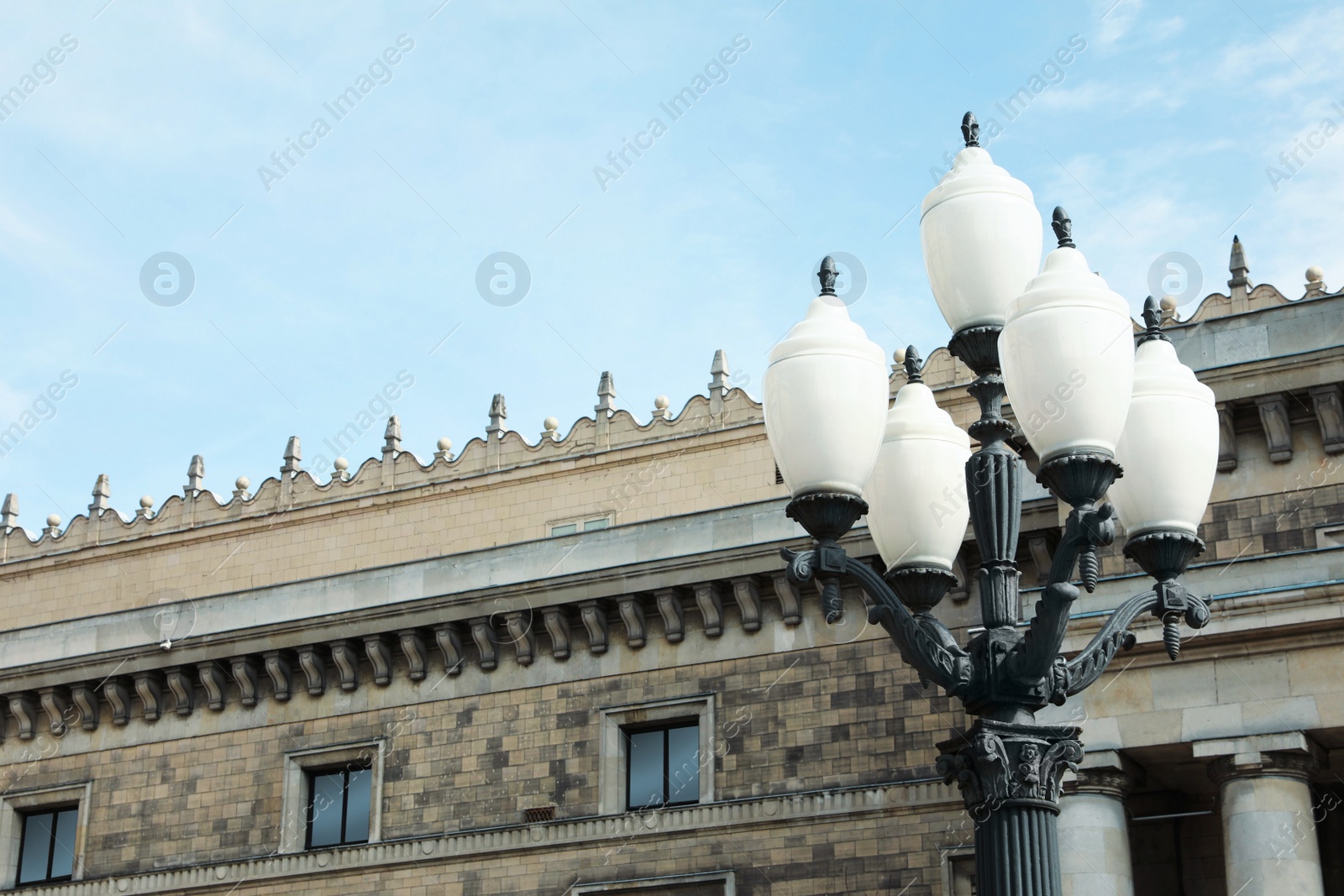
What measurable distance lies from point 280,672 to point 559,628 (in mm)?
4085

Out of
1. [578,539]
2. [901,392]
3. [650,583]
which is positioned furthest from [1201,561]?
[901,392]

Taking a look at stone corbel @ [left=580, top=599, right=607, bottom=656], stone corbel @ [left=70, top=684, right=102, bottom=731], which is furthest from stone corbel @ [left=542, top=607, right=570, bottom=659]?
stone corbel @ [left=70, top=684, right=102, bottom=731]

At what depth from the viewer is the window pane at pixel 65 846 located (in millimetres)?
24484

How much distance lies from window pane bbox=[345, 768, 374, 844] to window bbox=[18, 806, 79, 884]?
4270mm

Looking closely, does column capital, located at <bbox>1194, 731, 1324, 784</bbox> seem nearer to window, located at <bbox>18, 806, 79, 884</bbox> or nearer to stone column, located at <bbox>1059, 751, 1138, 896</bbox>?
stone column, located at <bbox>1059, 751, 1138, 896</bbox>

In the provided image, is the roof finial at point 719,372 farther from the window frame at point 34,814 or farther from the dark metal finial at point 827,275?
the dark metal finial at point 827,275

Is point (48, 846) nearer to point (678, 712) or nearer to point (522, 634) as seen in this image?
point (522, 634)

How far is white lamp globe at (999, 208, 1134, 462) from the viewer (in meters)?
7.54

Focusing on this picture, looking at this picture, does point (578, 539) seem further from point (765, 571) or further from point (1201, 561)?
point (1201, 561)

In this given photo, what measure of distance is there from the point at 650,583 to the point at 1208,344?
686cm

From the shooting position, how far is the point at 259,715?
78.0 ft

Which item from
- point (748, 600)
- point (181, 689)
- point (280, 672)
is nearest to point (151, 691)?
point (181, 689)

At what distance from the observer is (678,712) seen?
21.2m

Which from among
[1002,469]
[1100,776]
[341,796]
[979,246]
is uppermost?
[341,796]
